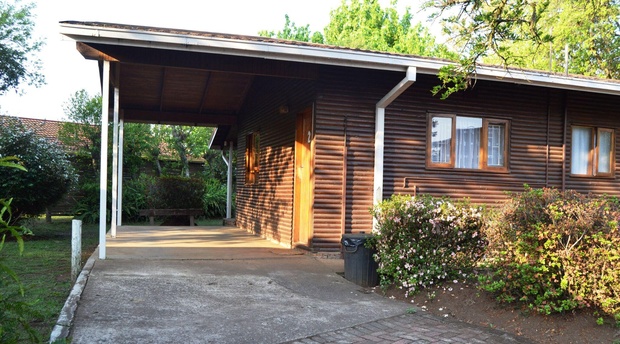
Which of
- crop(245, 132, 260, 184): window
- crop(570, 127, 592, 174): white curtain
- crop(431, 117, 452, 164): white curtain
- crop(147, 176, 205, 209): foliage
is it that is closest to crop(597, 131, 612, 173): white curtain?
crop(570, 127, 592, 174): white curtain

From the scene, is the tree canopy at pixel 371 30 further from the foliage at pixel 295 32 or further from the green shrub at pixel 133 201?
the green shrub at pixel 133 201

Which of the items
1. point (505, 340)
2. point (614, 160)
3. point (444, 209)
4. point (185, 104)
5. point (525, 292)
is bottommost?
point (505, 340)

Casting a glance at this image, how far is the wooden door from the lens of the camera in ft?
30.8

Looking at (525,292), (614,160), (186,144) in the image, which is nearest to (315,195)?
(525,292)

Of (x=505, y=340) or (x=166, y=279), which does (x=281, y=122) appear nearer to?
(x=166, y=279)

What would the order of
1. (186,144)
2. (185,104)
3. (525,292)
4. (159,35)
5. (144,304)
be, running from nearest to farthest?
(525,292) → (144,304) → (159,35) → (185,104) → (186,144)

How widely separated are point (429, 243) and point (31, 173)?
9699mm

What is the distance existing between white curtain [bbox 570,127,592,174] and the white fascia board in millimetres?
1655

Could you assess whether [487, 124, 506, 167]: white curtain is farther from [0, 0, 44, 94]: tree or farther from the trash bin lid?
[0, 0, 44, 94]: tree

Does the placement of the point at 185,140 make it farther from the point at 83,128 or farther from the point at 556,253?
the point at 556,253

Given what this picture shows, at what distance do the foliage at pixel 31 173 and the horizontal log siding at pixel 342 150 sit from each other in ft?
23.3

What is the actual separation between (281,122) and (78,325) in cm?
703

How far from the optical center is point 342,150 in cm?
927

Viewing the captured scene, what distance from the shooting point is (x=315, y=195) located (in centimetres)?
911
